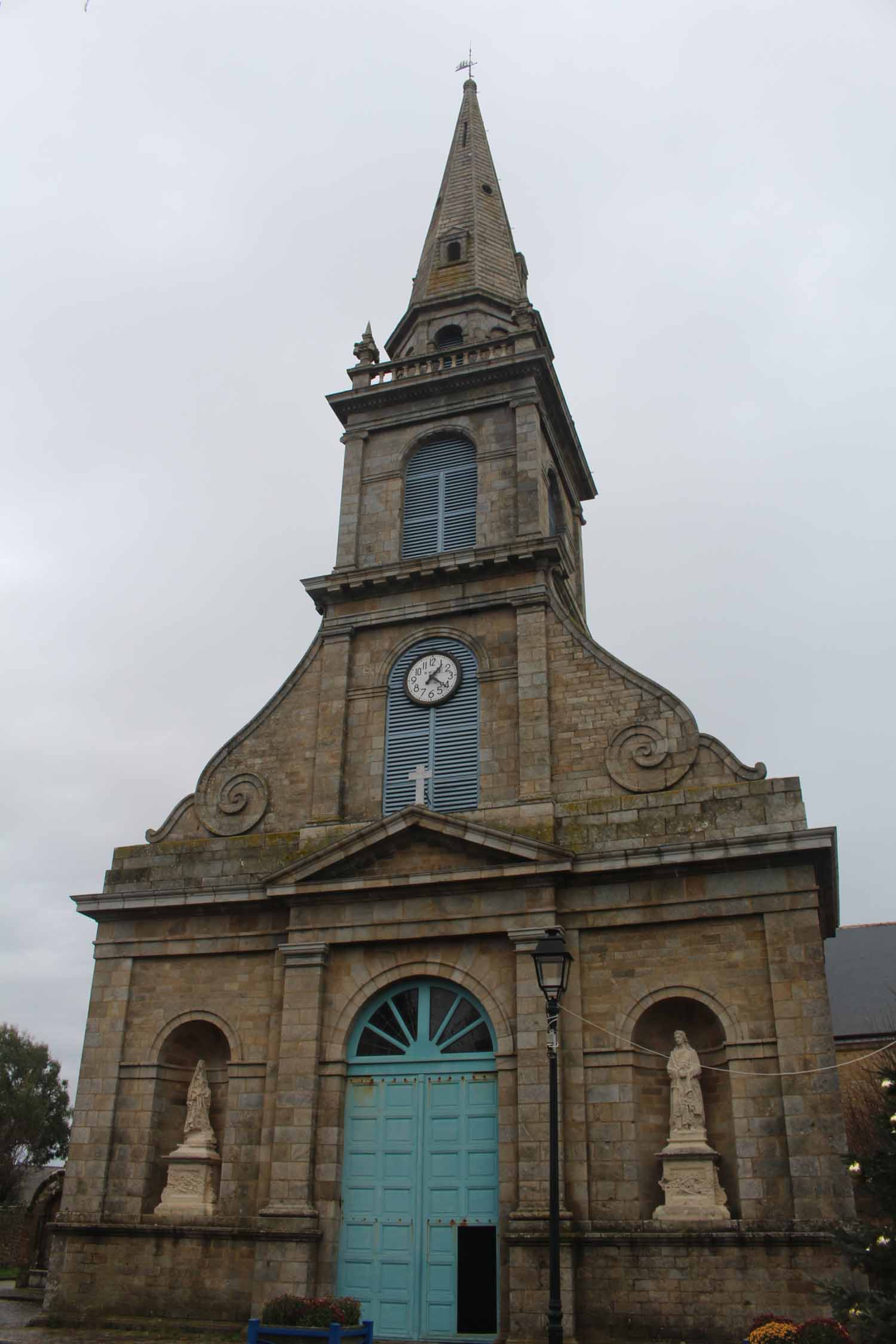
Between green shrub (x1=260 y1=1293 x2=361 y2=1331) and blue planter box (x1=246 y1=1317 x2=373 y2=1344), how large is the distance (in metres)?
0.06

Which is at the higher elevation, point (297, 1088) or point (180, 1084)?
point (180, 1084)

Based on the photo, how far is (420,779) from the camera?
18.4m

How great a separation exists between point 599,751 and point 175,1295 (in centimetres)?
1014

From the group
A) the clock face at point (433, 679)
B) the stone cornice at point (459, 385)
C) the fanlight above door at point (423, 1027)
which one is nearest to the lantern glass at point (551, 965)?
the fanlight above door at point (423, 1027)

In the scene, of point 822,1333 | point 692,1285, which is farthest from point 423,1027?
point 822,1333

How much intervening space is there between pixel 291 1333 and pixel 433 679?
395 inches

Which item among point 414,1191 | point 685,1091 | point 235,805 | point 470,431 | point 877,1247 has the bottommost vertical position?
point 877,1247

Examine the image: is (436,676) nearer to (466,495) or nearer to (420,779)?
(420,779)

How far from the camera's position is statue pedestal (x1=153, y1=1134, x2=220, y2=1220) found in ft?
54.5

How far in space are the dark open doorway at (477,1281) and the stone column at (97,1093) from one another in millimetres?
5682

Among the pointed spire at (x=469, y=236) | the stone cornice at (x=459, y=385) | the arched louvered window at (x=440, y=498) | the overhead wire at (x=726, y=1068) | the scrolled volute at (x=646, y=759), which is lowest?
the overhead wire at (x=726, y=1068)

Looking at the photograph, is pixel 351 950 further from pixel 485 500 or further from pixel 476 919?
pixel 485 500

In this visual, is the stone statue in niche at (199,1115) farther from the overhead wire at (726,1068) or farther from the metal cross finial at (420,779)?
the overhead wire at (726,1068)

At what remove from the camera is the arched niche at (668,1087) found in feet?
48.9
